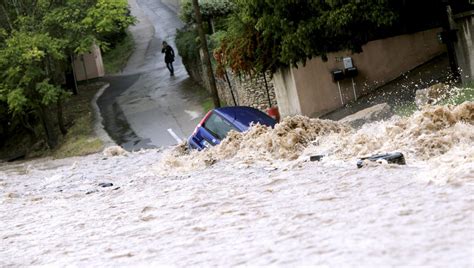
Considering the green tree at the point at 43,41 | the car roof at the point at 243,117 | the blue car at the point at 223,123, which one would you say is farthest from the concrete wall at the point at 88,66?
the car roof at the point at 243,117

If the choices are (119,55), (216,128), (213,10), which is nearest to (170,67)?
(119,55)

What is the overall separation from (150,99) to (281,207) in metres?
36.0

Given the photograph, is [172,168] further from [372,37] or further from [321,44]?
[372,37]

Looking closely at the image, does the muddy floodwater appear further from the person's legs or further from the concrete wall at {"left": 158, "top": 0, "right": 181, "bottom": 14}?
the concrete wall at {"left": 158, "top": 0, "right": 181, "bottom": 14}

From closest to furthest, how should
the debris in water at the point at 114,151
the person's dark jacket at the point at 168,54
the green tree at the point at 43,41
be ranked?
A: the debris in water at the point at 114,151 → the green tree at the point at 43,41 → the person's dark jacket at the point at 168,54

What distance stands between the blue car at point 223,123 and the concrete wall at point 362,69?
245 inches

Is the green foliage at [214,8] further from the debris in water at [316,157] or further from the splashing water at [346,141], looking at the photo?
the debris in water at [316,157]

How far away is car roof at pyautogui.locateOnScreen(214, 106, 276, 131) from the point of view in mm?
21625

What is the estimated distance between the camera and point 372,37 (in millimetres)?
27906

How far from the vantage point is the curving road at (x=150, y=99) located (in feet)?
123

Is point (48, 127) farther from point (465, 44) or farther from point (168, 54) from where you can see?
point (465, 44)

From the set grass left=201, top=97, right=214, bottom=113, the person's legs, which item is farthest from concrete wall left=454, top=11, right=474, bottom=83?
the person's legs

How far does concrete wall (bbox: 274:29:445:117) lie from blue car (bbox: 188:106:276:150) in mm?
6218

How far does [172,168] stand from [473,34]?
9238 millimetres
